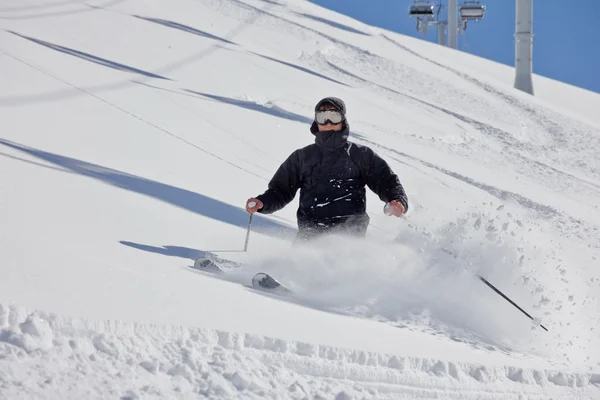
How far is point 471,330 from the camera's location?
4734 millimetres

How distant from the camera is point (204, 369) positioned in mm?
3242

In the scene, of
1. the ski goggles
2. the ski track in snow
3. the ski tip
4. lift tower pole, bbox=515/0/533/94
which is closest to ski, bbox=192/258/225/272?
the ski tip

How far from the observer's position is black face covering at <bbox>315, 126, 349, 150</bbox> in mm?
5664

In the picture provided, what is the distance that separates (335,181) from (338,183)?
0.08 ft

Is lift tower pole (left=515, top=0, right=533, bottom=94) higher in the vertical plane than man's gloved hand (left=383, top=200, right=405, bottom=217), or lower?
lower

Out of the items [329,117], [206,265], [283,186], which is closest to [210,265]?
[206,265]

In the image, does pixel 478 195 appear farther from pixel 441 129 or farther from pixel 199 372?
pixel 199 372

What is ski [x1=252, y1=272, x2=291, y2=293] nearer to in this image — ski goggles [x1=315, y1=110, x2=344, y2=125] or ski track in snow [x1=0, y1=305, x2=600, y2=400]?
ski track in snow [x1=0, y1=305, x2=600, y2=400]

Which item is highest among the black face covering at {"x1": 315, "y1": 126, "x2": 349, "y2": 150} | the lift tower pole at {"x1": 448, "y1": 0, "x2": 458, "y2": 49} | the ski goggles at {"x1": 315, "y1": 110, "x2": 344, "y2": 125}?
the ski goggles at {"x1": 315, "y1": 110, "x2": 344, "y2": 125}

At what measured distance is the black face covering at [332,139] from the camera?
18.6 feet

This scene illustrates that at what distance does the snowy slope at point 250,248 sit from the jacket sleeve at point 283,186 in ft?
1.30

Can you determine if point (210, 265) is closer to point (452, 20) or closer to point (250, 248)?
point (250, 248)

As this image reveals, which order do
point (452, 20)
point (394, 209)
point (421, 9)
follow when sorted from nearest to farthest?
point (394, 209) < point (452, 20) < point (421, 9)

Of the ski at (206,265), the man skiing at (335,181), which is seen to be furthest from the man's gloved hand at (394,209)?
the ski at (206,265)
